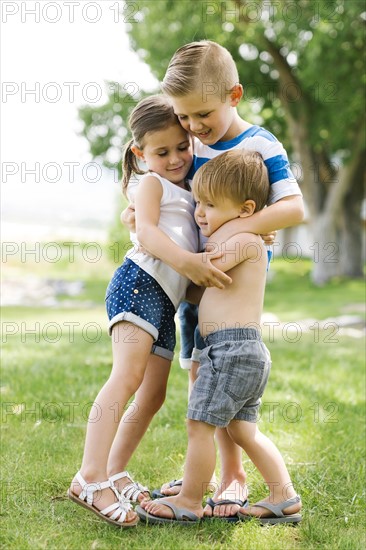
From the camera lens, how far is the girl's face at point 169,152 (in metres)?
2.63

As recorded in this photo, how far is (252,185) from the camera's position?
2.53 meters

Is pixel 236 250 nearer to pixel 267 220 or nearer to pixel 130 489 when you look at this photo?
pixel 267 220

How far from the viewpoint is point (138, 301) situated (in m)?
2.56

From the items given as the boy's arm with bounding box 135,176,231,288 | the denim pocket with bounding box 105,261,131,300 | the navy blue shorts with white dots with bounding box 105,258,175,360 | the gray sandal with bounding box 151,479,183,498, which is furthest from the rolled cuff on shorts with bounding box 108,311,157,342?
the gray sandal with bounding box 151,479,183,498

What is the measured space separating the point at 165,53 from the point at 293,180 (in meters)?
14.4

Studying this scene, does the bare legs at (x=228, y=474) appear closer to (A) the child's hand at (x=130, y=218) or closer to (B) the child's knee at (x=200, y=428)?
(B) the child's knee at (x=200, y=428)

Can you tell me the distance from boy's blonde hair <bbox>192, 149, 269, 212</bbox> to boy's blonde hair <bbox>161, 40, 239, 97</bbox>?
0.27m

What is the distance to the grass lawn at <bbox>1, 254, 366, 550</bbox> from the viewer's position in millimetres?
2355

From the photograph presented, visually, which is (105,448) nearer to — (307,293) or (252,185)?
(252,185)

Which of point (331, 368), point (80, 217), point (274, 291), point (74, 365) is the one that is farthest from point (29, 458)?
point (80, 217)

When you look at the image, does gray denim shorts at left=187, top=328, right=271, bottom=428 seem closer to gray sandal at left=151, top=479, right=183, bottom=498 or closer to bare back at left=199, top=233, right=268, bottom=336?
bare back at left=199, top=233, right=268, bottom=336

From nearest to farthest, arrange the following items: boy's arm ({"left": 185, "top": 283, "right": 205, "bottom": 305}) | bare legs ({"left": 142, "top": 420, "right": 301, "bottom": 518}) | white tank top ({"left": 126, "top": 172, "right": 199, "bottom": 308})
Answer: bare legs ({"left": 142, "top": 420, "right": 301, "bottom": 518})
white tank top ({"left": 126, "top": 172, "right": 199, "bottom": 308})
boy's arm ({"left": 185, "top": 283, "right": 205, "bottom": 305})

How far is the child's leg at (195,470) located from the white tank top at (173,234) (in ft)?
1.65

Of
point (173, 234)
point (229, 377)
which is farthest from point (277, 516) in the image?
point (173, 234)
